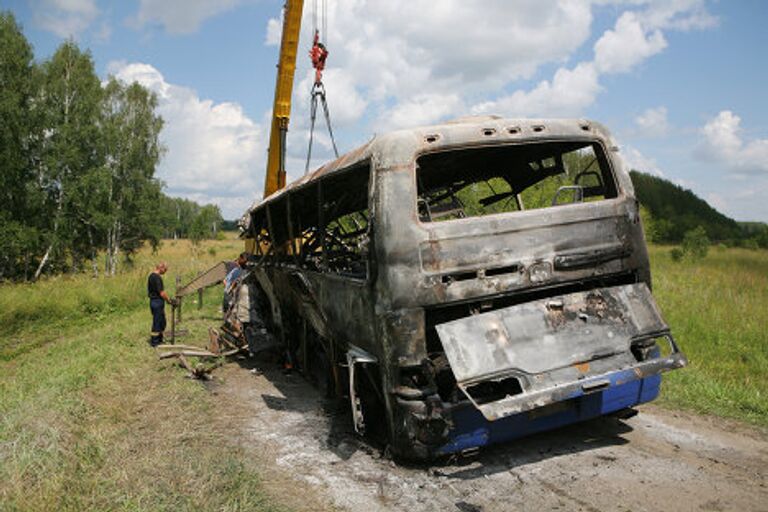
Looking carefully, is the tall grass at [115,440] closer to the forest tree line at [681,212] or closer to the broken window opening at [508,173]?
the broken window opening at [508,173]

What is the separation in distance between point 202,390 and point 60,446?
2452 mm

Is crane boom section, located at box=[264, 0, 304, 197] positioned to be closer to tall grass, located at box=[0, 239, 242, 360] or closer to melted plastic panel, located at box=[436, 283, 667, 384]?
tall grass, located at box=[0, 239, 242, 360]

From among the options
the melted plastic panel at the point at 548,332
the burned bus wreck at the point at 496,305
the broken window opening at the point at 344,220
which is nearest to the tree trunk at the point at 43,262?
the broken window opening at the point at 344,220

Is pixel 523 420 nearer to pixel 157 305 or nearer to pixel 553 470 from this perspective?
pixel 553 470

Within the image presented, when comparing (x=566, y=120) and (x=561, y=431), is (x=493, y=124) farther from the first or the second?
(x=561, y=431)

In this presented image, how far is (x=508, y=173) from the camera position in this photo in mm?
6012

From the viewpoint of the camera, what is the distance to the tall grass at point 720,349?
220 inches

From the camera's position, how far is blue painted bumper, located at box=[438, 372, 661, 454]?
3.96 metres

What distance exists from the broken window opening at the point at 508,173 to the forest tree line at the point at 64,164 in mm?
22785

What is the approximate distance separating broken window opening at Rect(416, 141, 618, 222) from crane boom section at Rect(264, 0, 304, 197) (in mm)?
6330

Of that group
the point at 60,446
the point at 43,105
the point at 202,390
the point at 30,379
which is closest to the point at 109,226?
the point at 43,105

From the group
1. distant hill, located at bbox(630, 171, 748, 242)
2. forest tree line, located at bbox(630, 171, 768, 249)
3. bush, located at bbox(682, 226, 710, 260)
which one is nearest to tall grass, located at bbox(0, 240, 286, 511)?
bush, located at bbox(682, 226, 710, 260)

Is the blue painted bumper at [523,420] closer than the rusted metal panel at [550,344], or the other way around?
the rusted metal panel at [550,344]

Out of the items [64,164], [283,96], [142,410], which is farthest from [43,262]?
[142,410]
